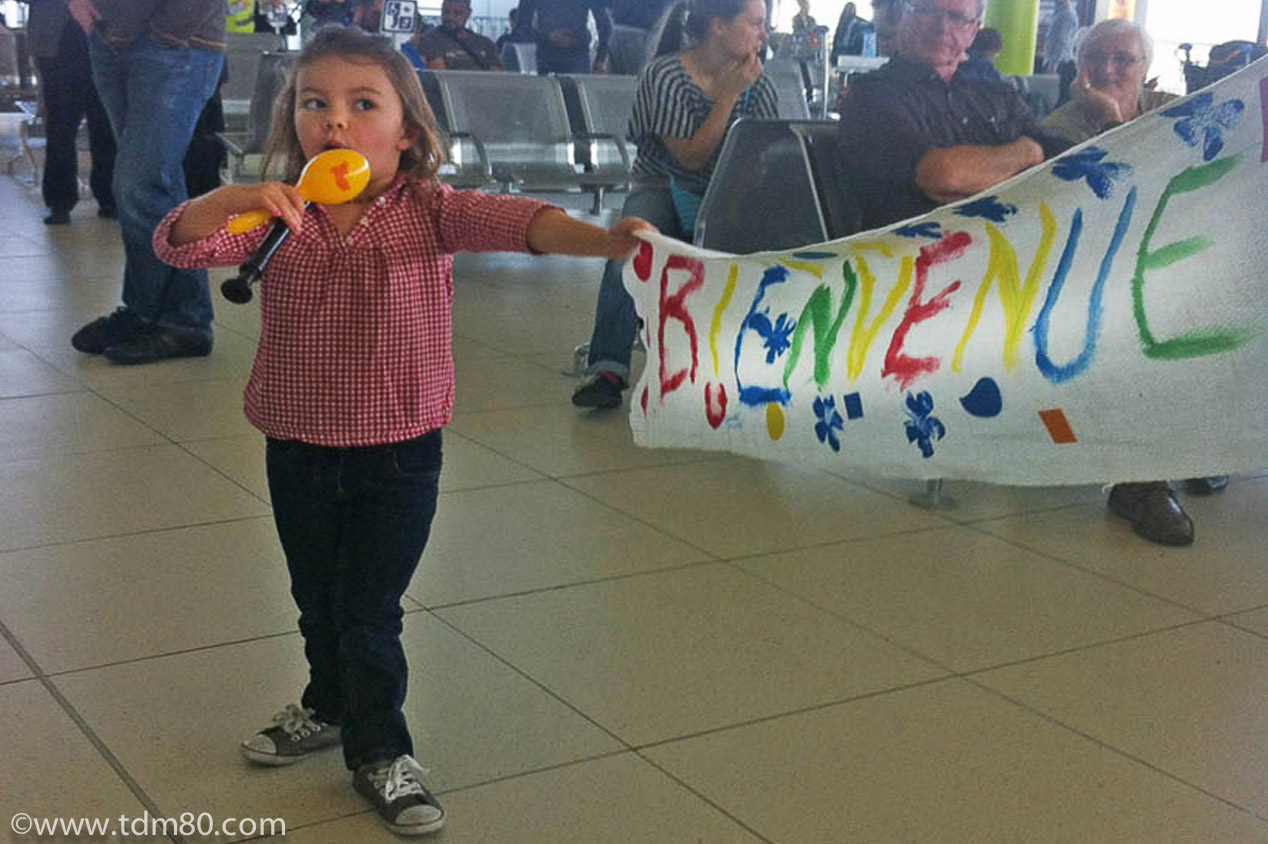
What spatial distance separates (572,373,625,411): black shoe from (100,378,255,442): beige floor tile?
3.91 ft

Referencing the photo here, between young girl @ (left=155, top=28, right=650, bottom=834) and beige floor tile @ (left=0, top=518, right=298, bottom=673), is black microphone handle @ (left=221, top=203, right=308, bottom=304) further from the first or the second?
beige floor tile @ (left=0, top=518, right=298, bottom=673)

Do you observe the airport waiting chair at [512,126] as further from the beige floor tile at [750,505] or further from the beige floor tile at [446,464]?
the beige floor tile at [750,505]

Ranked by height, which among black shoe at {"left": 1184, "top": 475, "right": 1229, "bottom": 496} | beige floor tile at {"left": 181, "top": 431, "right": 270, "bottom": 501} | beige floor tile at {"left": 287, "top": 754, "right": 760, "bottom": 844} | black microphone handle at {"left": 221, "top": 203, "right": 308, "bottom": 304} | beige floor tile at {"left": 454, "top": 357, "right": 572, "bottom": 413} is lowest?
black shoe at {"left": 1184, "top": 475, "right": 1229, "bottom": 496}

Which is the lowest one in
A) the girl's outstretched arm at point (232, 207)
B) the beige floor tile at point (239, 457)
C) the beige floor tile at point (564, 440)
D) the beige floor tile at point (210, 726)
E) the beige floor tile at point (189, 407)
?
the beige floor tile at point (564, 440)

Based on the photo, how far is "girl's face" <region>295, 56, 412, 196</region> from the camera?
268 centimetres

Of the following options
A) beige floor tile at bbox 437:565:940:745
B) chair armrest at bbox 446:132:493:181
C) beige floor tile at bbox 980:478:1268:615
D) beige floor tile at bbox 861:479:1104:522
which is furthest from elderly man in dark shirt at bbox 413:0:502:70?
beige floor tile at bbox 437:565:940:745

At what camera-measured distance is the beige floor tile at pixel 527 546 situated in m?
3.99

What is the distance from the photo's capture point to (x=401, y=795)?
2723 millimetres

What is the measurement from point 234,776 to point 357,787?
243 mm

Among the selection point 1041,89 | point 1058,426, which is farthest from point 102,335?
point 1041,89

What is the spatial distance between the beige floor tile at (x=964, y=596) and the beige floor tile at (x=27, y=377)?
2975 millimetres

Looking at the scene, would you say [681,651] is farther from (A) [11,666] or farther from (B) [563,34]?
(B) [563,34]

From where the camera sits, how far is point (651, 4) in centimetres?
1245

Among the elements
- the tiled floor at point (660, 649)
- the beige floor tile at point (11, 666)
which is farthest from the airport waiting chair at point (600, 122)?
the beige floor tile at point (11, 666)
